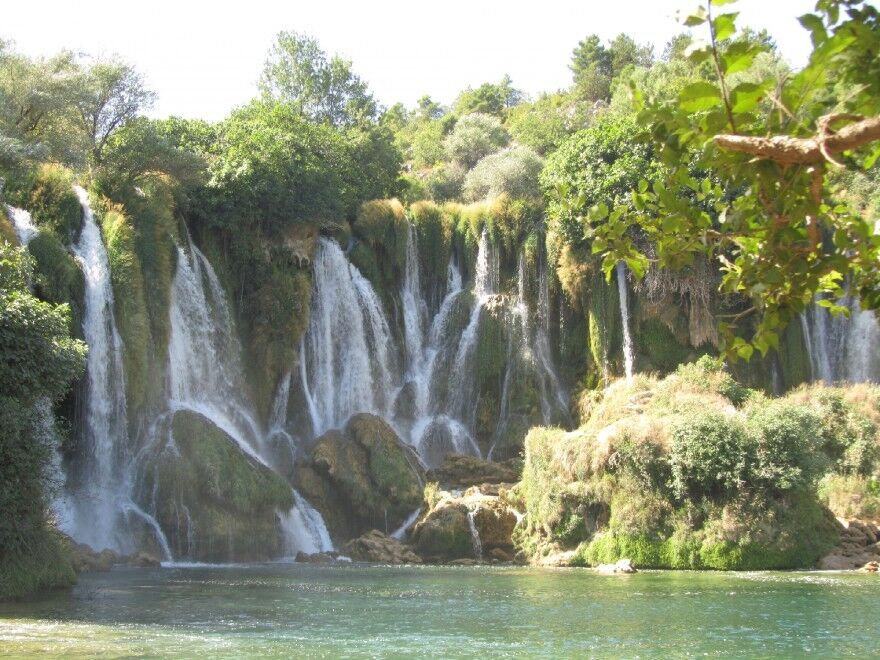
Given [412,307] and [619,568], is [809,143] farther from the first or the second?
[412,307]

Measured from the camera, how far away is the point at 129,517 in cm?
2622

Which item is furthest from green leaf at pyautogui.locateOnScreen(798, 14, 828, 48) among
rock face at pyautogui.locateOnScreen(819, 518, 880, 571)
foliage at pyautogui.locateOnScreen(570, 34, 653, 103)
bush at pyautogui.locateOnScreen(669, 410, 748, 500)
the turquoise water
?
foliage at pyautogui.locateOnScreen(570, 34, 653, 103)

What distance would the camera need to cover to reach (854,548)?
25375 millimetres

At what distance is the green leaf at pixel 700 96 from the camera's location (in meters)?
4.44

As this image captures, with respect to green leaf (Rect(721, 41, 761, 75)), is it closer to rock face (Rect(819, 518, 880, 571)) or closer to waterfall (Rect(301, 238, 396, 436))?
rock face (Rect(819, 518, 880, 571))

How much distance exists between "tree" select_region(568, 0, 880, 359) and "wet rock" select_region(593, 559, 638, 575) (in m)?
19.6

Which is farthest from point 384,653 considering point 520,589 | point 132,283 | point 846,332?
point 846,332

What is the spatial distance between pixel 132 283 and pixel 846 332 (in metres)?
24.2

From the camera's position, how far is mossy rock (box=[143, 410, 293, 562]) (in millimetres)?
26641

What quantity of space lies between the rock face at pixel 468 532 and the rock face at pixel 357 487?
1.83 m

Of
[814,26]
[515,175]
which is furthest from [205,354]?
[814,26]

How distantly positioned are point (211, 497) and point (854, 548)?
1613cm

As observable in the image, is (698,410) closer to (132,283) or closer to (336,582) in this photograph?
(336,582)

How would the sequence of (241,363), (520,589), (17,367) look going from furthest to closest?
1. (241,363)
2. (520,589)
3. (17,367)
